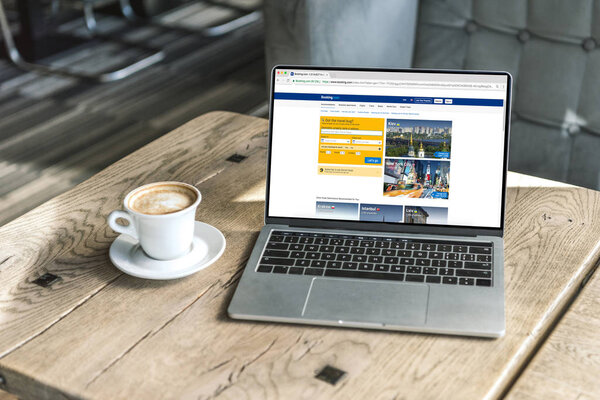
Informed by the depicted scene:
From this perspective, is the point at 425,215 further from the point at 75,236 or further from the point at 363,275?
the point at 75,236

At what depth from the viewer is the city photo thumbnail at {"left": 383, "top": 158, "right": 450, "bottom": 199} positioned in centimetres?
97

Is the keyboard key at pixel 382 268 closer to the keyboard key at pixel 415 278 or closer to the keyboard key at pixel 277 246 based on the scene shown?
the keyboard key at pixel 415 278

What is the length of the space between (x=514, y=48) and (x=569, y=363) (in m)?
1.19

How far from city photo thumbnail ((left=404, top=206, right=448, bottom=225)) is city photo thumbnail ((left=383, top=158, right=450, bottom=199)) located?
0.02 metres

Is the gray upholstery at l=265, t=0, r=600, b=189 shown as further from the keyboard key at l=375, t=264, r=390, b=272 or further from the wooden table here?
the keyboard key at l=375, t=264, r=390, b=272

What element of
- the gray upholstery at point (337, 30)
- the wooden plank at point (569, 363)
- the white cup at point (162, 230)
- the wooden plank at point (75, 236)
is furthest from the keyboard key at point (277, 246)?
the gray upholstery at point (337, 30)

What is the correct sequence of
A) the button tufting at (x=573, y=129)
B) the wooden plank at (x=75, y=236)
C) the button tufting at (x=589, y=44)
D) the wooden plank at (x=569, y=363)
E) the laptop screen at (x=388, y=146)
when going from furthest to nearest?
1. the button tufting at (x=573, y=129)
2. the button tufting at (x=589, y=44)
3. the laptop screen at (x=388, y=146)
4. the wooden plank at (x=75, y=236)
5. the wooden plank at (x=569, y=363)

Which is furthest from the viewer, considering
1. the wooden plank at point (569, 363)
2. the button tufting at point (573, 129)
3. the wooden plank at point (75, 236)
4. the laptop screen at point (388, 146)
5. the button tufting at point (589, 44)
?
the button tufting at point (573, 129)

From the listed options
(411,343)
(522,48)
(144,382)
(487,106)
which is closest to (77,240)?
(144,382)

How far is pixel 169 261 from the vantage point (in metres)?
0.92

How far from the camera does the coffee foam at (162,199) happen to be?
902mm

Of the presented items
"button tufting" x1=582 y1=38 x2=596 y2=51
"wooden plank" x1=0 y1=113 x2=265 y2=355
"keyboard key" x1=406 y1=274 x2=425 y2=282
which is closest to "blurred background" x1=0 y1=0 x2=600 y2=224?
"button tufting" x1=582 y1=38 x2=596 y2=51

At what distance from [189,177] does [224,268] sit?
0.99 ft

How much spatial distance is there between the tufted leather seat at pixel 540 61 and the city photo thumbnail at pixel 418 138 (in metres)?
0.88
